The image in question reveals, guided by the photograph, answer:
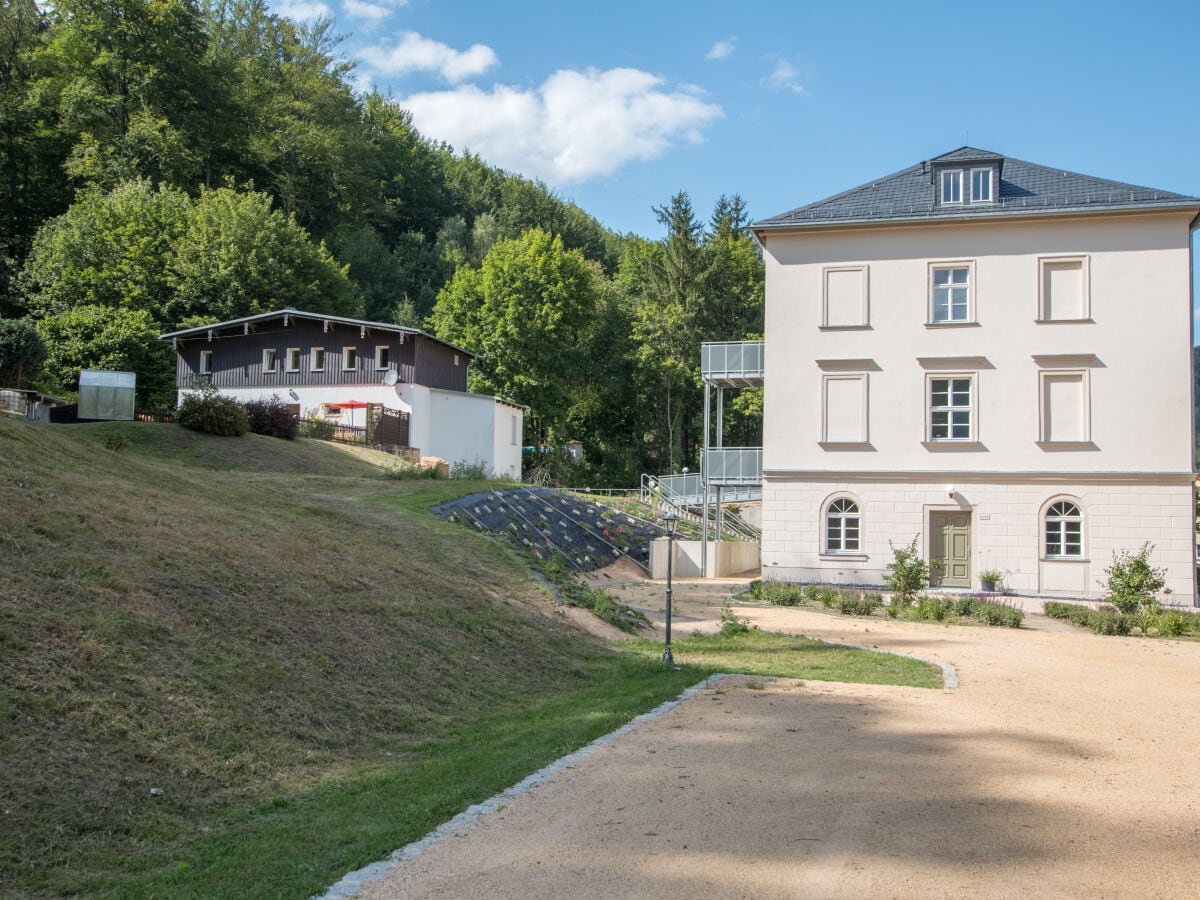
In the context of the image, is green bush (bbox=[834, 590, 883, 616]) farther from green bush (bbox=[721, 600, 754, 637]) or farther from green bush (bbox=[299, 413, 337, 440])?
green bush (bbox=[299, 413, 337, 440])

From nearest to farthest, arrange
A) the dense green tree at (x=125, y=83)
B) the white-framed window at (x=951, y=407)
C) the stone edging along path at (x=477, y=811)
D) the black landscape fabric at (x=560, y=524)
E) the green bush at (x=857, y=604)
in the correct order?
the stone edging along path at (x=477, y=811)
the green bush at (x=857, y=604)
the black landscape fabric at (x=560, y=524)
the white-framed window at (x=951, y=407)
the dense green tree at (x=125, y=83)

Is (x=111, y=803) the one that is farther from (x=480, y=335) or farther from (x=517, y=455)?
(x=480, y=335)

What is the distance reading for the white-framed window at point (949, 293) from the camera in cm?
2723

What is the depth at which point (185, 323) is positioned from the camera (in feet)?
151

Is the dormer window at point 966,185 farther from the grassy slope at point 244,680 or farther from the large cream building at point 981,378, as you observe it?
the grassy slope at point 244,680

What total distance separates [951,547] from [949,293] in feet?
22.8

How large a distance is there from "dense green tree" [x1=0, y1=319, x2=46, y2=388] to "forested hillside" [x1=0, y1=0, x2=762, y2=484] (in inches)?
376

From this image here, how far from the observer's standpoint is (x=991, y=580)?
84.0 feet

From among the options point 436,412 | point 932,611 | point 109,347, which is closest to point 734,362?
point 932,611

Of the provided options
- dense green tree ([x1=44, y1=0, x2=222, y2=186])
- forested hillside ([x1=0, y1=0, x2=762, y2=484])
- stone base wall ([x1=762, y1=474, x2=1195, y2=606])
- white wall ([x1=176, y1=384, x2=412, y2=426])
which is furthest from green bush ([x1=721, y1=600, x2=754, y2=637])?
dense green tree ([x1=44, y1=0, x2=222, y2=186])

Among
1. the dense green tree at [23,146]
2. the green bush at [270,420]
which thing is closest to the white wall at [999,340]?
the green bush at [270,420]

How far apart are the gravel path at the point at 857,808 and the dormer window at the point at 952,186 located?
1882cm

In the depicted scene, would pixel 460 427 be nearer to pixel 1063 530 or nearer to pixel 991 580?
pixel 991 580

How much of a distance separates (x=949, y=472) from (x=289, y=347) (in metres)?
27.7
